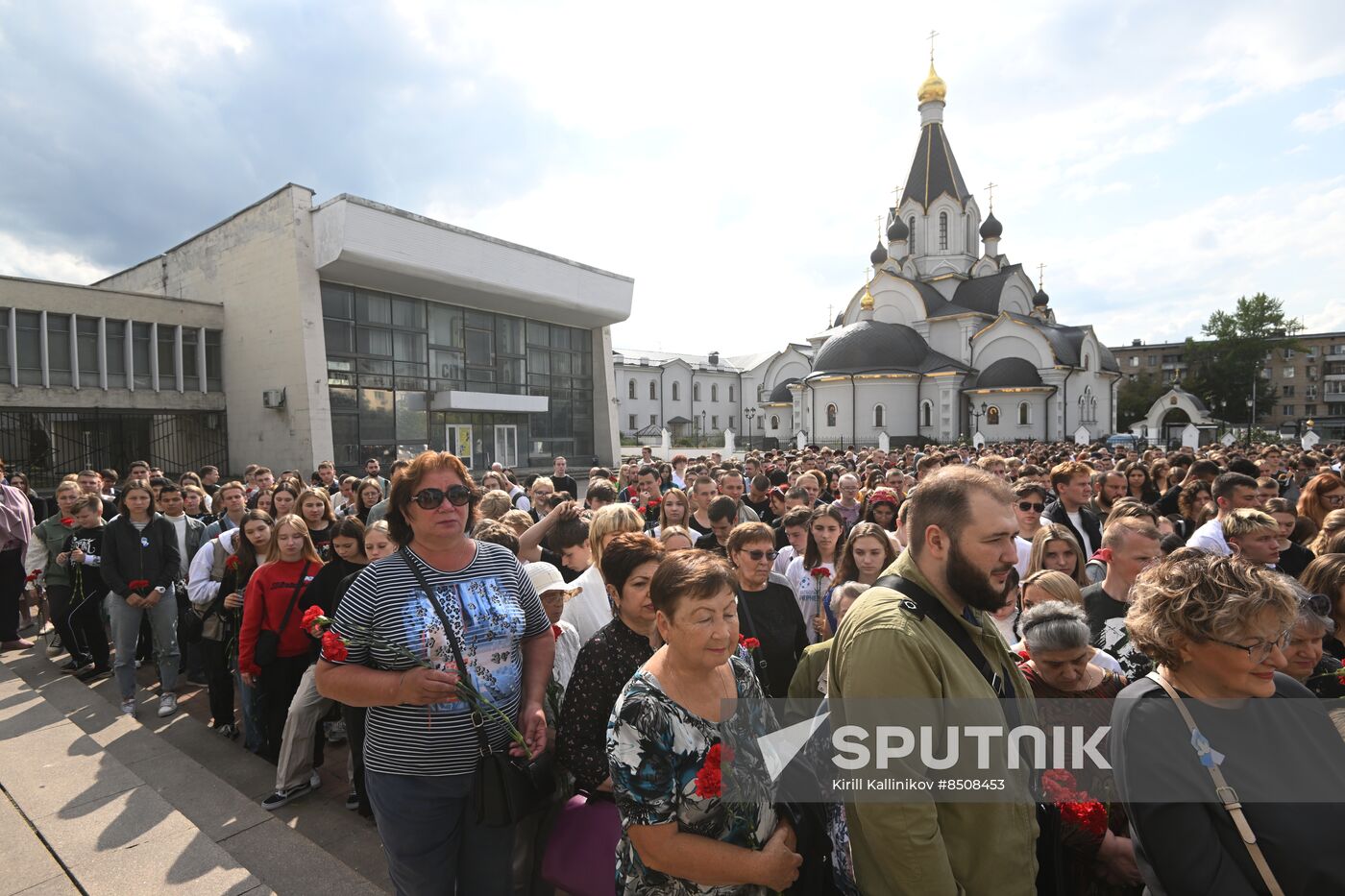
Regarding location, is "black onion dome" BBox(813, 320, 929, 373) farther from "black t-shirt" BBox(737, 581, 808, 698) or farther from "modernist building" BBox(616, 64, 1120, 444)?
"black t-shirt" BBox(737, 581, 808, 698)

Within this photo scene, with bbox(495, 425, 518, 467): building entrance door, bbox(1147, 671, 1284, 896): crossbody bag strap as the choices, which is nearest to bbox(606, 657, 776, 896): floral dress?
bbox(1147, 671, 1284, 896): crossbody bag strap

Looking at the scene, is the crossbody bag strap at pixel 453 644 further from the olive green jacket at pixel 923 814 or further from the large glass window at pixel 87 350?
the large glass window at pixel 87 350

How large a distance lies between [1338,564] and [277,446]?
2565 centimetres

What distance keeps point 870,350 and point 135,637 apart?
142 ft

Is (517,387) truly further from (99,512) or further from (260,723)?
(260,723)

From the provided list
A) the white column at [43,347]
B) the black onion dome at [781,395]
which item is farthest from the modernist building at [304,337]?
the black onion dome at [781,395]

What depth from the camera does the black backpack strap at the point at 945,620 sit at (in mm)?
2016

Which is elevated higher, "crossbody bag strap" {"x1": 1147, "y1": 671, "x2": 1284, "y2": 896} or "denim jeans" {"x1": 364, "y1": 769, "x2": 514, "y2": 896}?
"crossbody bag strap" {"x1": 1147, "y1": 671, "x2": 1284, "y2": 896}

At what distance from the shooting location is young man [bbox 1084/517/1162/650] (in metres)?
3.58

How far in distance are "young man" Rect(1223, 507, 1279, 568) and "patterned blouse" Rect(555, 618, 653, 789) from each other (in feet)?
13.3

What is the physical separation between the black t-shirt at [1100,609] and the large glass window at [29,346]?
2723cm

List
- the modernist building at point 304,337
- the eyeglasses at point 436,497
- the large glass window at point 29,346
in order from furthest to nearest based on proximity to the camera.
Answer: the modernist building at point 304,337 < the large glass window at point 29,346 < the eyeglasses at point 436,497

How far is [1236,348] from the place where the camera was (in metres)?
62.7

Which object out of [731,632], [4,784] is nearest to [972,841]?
[731,632]
